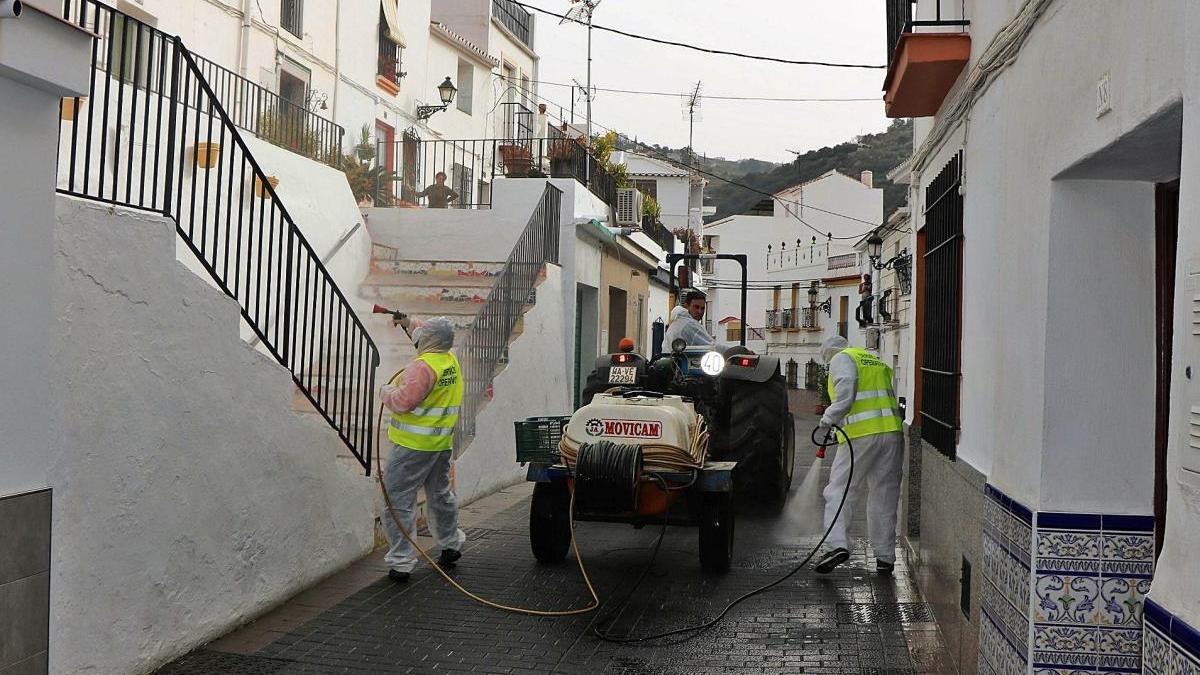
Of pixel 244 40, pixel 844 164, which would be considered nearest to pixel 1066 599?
pixel 244 40

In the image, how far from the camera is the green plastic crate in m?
8.23

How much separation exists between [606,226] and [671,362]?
340 inches

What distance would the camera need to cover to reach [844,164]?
60.8 meters

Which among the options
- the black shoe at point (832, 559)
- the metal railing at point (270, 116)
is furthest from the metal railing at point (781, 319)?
the black shoe at point (832, 559)

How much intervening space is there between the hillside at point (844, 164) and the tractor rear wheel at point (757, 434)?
44.4m

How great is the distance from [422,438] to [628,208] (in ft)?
41.2

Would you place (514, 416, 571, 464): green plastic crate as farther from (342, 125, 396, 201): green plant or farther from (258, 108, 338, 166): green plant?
(342, 125, 396, 201): green plant

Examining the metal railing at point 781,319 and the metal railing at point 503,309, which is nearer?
the metal railing at point 503,309

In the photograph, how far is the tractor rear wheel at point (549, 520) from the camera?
25.4 ft

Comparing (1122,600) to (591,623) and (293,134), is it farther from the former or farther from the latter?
(293,134)

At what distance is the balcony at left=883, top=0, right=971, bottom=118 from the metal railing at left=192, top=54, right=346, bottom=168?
341 inches

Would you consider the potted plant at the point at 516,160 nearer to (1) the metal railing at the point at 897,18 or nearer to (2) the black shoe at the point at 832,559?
(1) the metal railing at the point at 897,18

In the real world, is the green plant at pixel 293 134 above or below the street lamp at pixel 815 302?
above

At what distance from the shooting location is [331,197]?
13.8 meters
